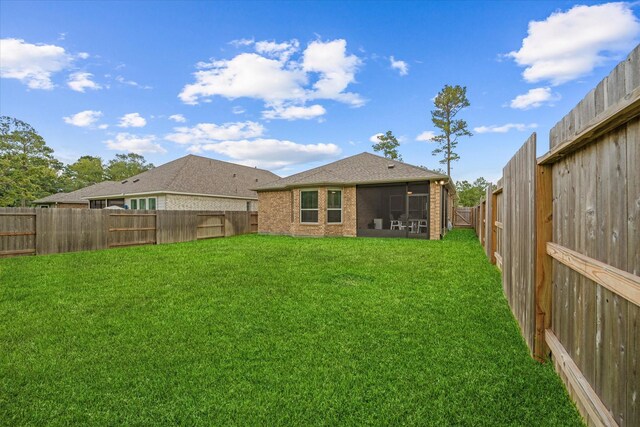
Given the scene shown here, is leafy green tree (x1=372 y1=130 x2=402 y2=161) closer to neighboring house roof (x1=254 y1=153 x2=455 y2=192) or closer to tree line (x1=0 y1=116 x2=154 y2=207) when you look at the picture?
neighboring house roof (x1=254 y1=153 x2=455 y2=192)

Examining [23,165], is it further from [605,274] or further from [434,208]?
[605,274]

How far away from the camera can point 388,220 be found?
18.8 m

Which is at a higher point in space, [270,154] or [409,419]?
[270,154]

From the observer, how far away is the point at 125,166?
165ft

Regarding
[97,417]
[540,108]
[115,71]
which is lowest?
[97,417]

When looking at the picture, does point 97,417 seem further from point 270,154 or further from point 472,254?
point 270,154

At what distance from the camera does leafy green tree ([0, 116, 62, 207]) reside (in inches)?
1137

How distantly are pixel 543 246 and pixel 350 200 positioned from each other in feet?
40.5

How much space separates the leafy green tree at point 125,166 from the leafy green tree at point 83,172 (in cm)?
241

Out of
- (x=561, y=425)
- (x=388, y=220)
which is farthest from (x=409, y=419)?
(x=388, y=220)

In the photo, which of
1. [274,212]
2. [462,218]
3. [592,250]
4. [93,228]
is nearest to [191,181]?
[274,212]

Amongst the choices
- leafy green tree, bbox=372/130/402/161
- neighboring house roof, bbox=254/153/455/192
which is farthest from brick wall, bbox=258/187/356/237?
leafy green tree, bbox=372/130/402/161

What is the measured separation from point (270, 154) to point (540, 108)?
94.1ft

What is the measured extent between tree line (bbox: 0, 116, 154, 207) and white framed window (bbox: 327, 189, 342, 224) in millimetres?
31143
